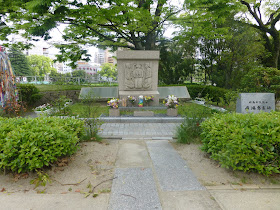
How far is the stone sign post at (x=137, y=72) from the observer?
9594mm

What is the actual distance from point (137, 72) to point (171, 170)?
7.10m

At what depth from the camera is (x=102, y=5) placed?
32.7 feet

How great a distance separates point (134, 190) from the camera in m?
2.54

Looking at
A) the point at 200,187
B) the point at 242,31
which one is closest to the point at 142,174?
the point at 200,187

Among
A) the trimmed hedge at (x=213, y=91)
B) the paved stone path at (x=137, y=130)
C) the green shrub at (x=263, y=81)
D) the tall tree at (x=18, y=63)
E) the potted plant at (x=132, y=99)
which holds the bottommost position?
the paved stone path at (x=137, y=130)

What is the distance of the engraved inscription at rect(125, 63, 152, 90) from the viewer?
967 centimetres

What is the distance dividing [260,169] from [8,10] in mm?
12241

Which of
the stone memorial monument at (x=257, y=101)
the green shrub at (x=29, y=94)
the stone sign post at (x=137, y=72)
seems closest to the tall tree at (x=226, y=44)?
the stone sign post at (x=137, y=72)

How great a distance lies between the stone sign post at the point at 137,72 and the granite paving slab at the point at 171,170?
18.5 feet

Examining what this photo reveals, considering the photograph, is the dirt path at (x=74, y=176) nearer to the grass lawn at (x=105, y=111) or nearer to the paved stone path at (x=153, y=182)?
the paved stone path at (x=153, y=182)

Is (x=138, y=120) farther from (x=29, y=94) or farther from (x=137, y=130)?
(x=29, y=94)

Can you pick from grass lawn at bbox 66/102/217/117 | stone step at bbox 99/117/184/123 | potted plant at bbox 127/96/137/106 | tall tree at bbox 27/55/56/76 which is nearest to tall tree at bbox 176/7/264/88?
grass lawn at bbox 66/102/217/117

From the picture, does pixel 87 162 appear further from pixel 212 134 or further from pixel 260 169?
pixel 260 169

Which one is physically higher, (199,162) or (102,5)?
(102,5)
